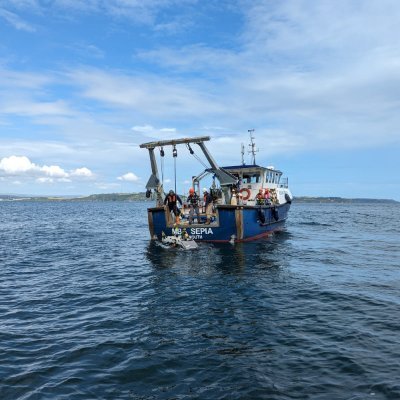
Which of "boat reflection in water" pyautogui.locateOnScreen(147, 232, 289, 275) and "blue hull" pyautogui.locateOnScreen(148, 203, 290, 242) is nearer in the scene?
"boat reflection in water" pyautogui.locateOnScreen(147, 232, 289, 275)

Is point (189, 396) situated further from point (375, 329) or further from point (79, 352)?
point (375, 329)

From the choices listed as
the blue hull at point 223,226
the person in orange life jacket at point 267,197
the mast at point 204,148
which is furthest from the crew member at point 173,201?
the person in orange life jacket at point 267,197

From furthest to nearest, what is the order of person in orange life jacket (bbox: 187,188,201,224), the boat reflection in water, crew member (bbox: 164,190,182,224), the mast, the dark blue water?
person in orange life jacket (bbox: 187,188,201,224), crew member (bbox: 164,190,182,224), the mast, the boat reflection in water, the dark blue water

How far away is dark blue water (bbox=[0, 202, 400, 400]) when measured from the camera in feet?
20.2

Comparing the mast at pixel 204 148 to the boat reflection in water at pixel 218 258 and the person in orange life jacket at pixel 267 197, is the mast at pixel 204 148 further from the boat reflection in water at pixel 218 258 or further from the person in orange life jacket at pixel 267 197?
the person in orange life jacket at pixel 267 197

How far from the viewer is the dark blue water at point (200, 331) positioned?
242 inches

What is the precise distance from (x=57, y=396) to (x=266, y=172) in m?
24.2

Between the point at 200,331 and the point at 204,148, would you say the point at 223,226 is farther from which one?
the point at 200,331

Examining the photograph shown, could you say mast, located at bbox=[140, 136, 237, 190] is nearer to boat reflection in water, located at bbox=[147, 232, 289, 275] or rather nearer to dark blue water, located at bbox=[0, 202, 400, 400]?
boat reflection in water, located at bbox=[147, 232, 289, 275]

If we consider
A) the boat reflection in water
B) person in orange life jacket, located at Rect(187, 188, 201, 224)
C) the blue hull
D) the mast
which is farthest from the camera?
person in orange life jacket, located at Rect(187, 188, 201, 224)

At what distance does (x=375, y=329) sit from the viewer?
867 centimetres

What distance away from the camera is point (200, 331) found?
8.52 m

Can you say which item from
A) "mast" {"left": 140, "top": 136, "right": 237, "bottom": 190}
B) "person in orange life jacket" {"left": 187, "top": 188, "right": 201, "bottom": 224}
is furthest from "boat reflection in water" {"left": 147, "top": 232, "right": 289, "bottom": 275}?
"mast" {"left": 140, "top": 136, "right": 237, "bottom": 190}

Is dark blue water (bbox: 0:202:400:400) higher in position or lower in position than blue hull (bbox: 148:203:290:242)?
lower
